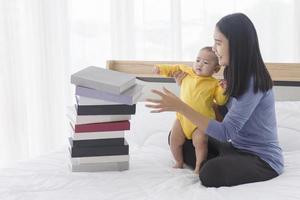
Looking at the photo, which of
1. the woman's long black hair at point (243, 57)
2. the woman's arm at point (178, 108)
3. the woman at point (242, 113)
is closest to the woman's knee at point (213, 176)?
the woman at point (242, 113)

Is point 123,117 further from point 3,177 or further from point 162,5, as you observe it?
point 162,5

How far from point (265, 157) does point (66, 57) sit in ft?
4.70

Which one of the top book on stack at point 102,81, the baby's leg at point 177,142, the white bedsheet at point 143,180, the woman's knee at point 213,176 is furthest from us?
the baby's leg at point 177,142

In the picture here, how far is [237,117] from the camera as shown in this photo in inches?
56.0

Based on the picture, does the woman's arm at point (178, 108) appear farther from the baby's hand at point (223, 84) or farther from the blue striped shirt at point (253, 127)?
the baby's hand at point (223, 84)

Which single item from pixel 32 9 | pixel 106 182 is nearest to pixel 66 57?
pixel 32 9

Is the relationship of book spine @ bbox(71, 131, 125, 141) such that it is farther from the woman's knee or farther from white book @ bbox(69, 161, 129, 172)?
the woman's knee

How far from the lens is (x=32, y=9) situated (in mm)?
2506

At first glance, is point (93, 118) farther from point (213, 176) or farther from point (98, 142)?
point (213, 176)

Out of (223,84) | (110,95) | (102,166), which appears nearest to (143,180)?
(102,166)

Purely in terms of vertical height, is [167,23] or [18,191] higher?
[167,23]

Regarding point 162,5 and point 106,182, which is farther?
point 162,5

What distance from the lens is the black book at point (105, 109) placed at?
1.52m

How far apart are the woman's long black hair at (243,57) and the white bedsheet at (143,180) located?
11.3 inches
